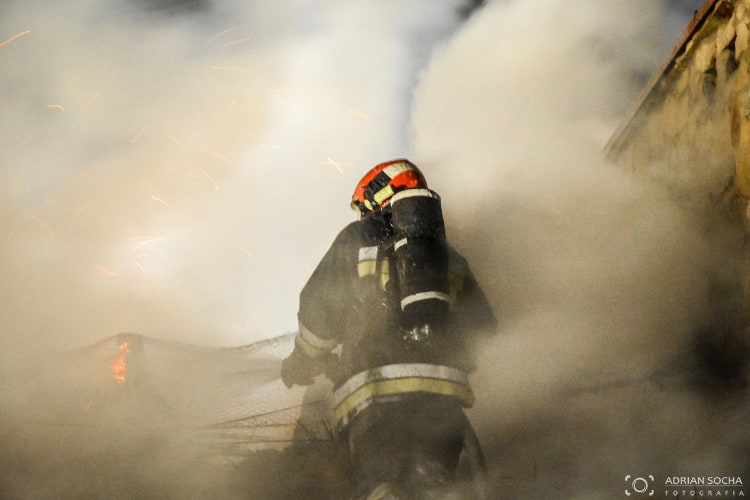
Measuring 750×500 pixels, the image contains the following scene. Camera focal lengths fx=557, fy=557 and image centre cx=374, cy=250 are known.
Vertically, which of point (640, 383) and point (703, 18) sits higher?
point (703, 18)

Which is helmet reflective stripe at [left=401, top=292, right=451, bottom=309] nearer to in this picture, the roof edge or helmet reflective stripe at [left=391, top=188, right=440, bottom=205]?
helmet reflective stripe at [left=391, top=188, right=440, bottom=205]

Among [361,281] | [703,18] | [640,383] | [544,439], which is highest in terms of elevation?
[703,18]

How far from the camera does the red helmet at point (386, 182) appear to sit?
4.20m

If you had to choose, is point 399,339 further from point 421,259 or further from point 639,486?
point 639,486

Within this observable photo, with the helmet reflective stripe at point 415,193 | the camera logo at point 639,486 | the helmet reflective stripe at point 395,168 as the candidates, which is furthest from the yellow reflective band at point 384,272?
the camera logo at point 639,486

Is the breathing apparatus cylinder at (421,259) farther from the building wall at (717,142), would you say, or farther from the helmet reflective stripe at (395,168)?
the building wall at (717,142)

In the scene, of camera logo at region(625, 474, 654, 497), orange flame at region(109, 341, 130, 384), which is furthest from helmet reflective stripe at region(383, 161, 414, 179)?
orange flame at region(109, 341, 130, 384)

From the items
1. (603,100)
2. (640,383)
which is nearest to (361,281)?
(640,383)

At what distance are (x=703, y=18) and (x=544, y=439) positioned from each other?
3408mm

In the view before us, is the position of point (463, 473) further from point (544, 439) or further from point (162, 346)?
point (162, 346)

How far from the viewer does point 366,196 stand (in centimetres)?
434

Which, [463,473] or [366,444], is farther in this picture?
[463,473]

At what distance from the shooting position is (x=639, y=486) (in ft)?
11.3

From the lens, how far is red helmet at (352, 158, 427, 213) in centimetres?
420
